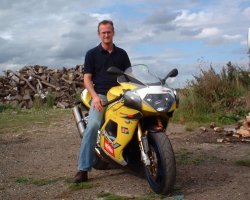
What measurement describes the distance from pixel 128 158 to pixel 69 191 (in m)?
0.79

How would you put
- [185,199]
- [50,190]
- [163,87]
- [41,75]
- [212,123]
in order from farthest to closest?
[41,75], [212,123], [50,190], [163,87], [185,199]

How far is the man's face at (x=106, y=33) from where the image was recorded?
5.97 m

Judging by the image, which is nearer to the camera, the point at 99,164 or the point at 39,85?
the point at 99,164

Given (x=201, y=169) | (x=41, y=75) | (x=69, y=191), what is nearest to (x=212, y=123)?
(x=201, y=169)

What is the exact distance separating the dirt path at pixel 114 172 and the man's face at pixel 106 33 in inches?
68.7

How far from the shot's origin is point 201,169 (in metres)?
6.49

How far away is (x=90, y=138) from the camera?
19.3 feet

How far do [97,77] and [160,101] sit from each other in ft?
4.01

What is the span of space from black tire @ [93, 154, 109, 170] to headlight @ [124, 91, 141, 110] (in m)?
1.27

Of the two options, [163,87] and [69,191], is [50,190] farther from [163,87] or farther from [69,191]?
[163,87]

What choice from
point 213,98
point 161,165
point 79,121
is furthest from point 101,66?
point 213,98

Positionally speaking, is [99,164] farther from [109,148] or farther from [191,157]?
[191,157]

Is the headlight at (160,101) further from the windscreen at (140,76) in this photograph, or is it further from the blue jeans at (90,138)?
the blue jeans at (90,138)

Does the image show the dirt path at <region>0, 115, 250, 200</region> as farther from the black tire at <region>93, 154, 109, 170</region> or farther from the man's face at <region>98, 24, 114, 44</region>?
the man's face at <region>98, 24, 114, 44</region>
